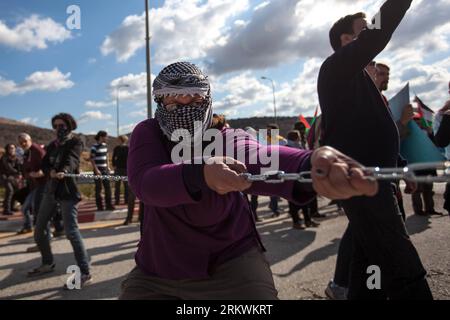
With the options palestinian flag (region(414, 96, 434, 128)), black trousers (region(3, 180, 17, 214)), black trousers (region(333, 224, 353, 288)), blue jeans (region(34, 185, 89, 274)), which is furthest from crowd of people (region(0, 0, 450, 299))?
black trousers (region(3, 180, 17, 214))

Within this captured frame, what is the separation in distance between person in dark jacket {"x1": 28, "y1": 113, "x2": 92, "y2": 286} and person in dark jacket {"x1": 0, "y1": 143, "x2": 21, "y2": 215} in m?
6.78

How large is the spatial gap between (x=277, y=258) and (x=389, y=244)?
3.17 m

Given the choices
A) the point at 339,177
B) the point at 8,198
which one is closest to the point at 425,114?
the point at 339,177

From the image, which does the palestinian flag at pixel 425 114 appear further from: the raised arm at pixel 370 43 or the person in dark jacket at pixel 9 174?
the person in dark jacket at pixel 9 174

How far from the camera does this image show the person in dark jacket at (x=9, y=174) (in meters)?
11.1

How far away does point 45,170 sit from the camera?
5.32 metres

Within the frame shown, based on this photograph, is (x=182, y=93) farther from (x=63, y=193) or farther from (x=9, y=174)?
(x=9, y=174)

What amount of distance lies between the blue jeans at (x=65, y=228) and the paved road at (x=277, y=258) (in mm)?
289

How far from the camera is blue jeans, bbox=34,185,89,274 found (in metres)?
4.77

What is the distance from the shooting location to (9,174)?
11.3 m

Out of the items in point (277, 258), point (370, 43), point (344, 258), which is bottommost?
point (277, 258)

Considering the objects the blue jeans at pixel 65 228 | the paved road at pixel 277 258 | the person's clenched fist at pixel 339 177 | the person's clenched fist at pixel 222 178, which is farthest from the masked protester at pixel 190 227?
the blue jeans at pixel 65 228

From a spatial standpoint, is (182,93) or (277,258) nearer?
(182,93)

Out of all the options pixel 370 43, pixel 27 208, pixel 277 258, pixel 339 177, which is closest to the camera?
pixel 339 177
